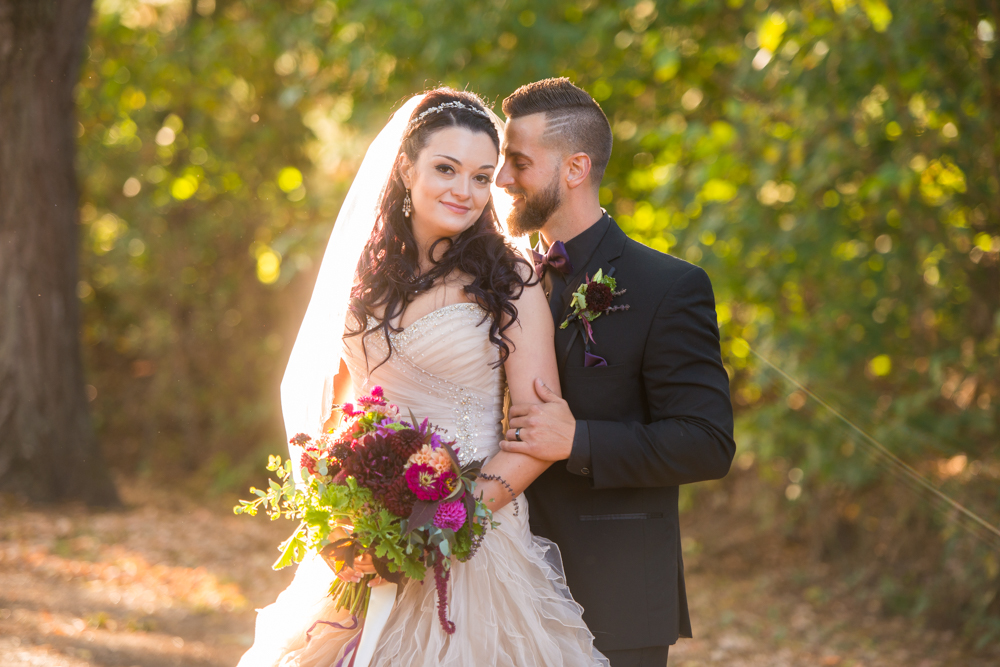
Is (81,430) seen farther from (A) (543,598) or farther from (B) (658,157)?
(A) (543,598)

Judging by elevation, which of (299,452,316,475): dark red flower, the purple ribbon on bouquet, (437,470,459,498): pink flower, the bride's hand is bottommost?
the purple ribbon on bouquet

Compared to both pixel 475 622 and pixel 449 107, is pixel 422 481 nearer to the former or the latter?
pixel 475 622

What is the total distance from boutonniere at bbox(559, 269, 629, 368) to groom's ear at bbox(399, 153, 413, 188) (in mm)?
659

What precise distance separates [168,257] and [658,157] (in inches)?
274

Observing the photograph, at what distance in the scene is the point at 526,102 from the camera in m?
2.87

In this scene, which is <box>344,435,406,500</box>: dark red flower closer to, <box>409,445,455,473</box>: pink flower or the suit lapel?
<box>409,445,455,473</box>: pink flower

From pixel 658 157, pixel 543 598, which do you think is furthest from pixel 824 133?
pixel 543 598

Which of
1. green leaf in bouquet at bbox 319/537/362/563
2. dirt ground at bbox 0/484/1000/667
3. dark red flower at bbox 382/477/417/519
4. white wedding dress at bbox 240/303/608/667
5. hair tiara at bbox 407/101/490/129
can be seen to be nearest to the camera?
dark red flower at bbox 382/477/417/519

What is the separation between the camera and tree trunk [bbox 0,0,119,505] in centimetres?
679

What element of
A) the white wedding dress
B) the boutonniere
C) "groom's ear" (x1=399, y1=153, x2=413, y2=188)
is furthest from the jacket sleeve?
"groom's ear" (x1=399, y1=153, x2=413, y2=188)

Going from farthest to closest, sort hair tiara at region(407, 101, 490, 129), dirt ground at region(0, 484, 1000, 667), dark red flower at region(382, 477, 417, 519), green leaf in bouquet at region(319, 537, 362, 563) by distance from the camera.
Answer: dirt ground at region(0, 484, 1000, 667), hair tiara at region(407, 101, 490, 129), green leaf in bouquet at region(319, 537, 362, 563), dark red flower at region(382, 477, 417, 519)

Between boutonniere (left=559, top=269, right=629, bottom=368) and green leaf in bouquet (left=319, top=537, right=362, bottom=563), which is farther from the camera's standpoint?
boutonniere (left=559, top=269, right=629, bottom=368)

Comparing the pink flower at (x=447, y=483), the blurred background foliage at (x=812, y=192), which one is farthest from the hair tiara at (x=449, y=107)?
the blurred background foliage at (x=812, y=192)

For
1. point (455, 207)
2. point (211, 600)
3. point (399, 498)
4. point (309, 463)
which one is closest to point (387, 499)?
point (399, 498)
